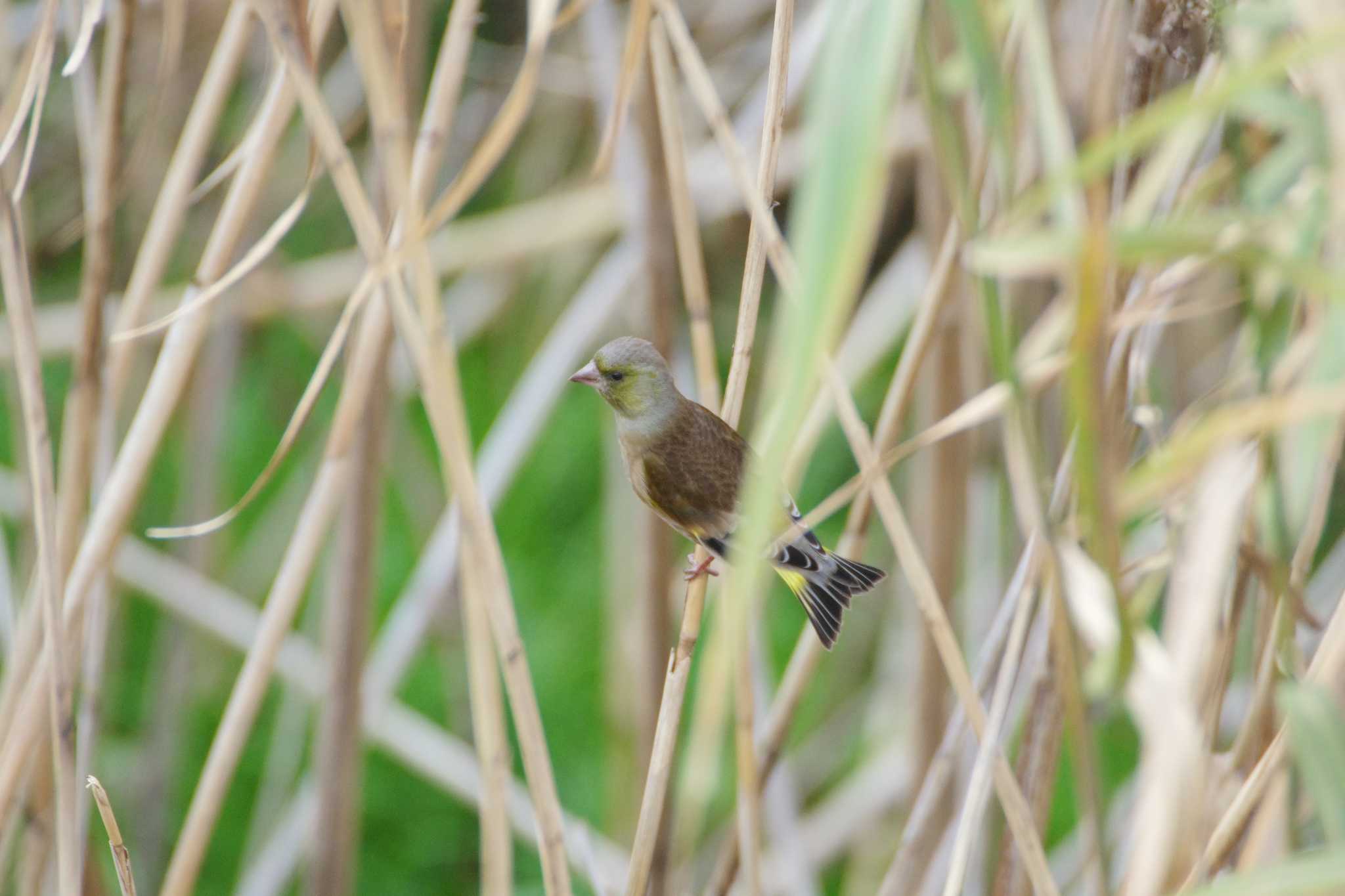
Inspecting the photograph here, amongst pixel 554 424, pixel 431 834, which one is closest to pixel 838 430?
pixel 554 424

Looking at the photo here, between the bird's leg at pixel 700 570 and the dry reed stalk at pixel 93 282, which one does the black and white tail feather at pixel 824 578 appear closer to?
the bird's leg at pixel 700 570

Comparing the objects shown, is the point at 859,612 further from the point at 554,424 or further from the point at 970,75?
the point at 970,75

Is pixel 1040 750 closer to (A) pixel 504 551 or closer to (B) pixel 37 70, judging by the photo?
(B) pixel 37 70

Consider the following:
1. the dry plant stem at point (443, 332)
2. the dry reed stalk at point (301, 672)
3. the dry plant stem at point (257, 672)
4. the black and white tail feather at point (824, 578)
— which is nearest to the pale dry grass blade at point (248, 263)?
the dry plant stem at point (443, 332)

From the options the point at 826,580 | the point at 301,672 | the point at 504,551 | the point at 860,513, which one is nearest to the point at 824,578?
the point at 826,580

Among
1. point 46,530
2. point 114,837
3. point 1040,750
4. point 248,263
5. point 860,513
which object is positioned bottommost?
point 1040,750

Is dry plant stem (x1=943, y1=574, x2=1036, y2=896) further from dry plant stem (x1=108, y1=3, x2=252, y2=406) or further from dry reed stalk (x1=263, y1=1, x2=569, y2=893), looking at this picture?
dry plant stem (x1=108, y1=3, x2=252, y2=406)

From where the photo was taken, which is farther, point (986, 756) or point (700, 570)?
point (700, 570)
